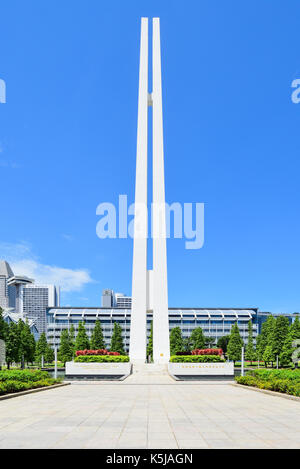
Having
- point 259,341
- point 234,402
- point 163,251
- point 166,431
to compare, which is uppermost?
point 163,251

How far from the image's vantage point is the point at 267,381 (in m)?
22.2

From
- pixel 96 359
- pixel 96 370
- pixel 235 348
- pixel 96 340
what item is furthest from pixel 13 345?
pixel 235 348

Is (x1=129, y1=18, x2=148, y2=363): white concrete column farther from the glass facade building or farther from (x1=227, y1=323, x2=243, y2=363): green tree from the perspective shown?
the glass facade building

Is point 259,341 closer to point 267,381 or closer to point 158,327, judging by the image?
point 158,327

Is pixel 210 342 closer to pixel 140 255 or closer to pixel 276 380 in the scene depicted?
pixel 140 255

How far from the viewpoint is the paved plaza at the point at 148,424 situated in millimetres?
8883

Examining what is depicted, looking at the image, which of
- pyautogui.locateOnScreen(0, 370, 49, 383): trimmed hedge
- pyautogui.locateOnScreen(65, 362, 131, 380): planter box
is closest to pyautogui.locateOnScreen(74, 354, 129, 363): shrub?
pyautogui.locateOnScreen(65, 362, 131, 380): planter box

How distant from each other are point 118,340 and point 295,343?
2887 cm

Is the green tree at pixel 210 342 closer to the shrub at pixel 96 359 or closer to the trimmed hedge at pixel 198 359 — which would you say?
the trimmed hedge at pixel 198 359

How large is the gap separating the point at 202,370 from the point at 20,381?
2089cm

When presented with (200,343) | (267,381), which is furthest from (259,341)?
(267,381)

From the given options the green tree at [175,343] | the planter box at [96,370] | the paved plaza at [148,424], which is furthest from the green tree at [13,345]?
the paved plaza at [148,424]

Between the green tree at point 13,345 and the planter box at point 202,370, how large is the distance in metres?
29.1

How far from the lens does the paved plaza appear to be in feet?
29.1
